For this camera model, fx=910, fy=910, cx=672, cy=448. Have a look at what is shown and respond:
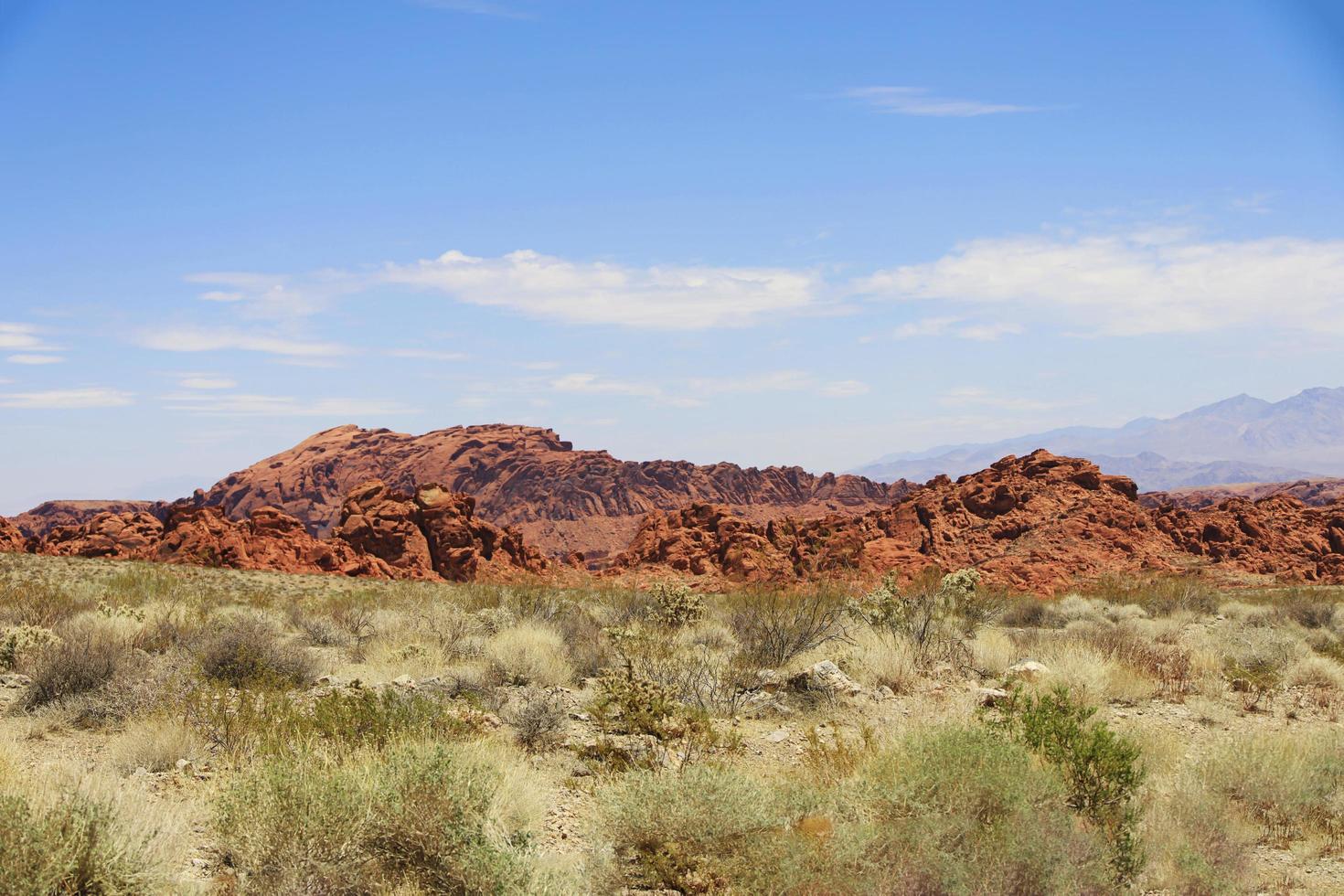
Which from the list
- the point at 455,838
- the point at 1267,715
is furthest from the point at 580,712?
the point at 1267,715

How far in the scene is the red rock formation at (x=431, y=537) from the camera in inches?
1571

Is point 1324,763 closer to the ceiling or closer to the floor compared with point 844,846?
closer to the floor

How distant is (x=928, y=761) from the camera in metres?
5.91

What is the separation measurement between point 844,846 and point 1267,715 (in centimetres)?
880

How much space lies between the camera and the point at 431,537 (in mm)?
41500

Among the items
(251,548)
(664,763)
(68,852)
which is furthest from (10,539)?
(68,852)

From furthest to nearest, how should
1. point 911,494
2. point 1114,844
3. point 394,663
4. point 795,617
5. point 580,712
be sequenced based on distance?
point 911,494 → point 795,617 → point 394,663 → point 580,712 → point 1114,844

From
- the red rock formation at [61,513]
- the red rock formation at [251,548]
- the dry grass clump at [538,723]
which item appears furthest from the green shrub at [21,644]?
the red rock formation at [61,513]

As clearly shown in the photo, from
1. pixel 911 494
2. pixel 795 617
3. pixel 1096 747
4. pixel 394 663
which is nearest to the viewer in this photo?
pixel 1096 747

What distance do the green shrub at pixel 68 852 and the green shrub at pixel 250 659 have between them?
5.33 meters

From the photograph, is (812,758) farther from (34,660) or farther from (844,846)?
(34,660)

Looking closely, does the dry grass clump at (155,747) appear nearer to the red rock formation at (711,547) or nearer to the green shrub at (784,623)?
the green shrub at (784,623)

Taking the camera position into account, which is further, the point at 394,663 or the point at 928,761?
the point at 394,663

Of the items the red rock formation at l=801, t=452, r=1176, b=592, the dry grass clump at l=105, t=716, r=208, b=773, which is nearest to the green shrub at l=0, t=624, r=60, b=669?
the dry grass clump at l=105, t=716, r=208, b=773
